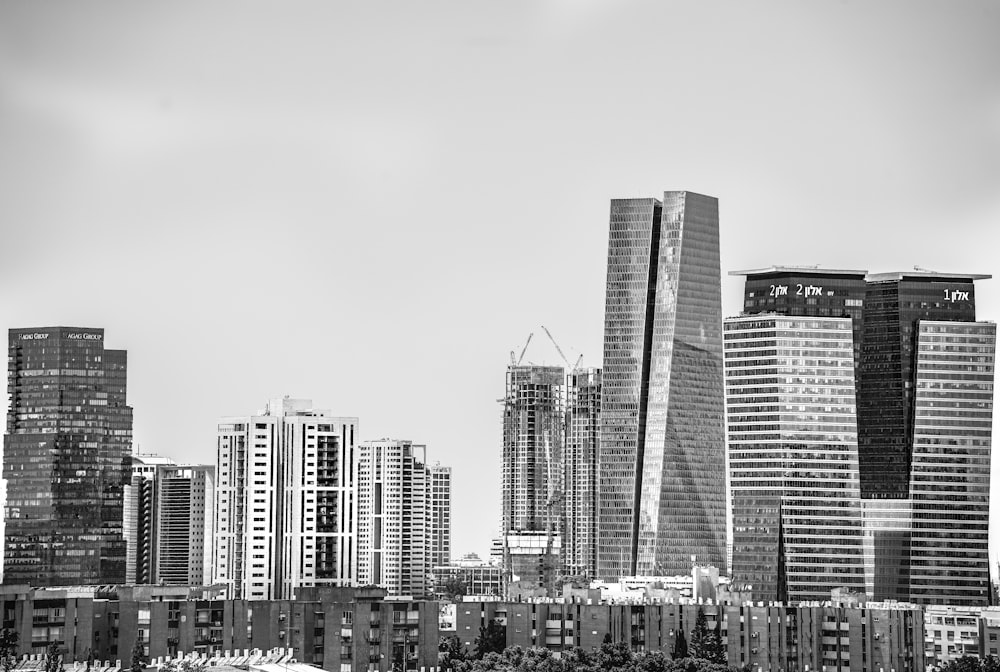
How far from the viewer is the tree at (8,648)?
4696 inches

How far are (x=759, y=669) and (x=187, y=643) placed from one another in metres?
Answer: 41.2

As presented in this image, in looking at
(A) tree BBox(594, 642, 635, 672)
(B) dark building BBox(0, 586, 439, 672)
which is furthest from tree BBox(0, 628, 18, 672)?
(A) tree BBox(594, 642, 635, 672)

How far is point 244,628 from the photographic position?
13775cm

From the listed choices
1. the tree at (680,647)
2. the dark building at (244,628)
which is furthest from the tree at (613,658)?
the dark building at (244,628)

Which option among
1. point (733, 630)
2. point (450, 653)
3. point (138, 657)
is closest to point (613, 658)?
point (450, 653)

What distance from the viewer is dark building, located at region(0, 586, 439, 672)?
130 meters

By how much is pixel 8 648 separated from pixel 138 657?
819cm

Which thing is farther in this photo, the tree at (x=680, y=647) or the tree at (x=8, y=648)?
the tree at (x=680, y=647)

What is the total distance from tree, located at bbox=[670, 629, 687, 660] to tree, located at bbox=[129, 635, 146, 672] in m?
35.2

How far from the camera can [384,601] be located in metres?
138

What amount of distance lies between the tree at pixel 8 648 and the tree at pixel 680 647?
43.2 meters

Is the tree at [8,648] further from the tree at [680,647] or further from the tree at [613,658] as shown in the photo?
the tree at [680,647]

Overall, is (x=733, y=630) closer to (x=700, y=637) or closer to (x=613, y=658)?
(x=700, y=637)

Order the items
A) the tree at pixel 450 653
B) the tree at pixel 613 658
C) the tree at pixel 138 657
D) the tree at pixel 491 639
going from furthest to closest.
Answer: the tree at pixel 491 639 → the tree at pixel 450 653 → the tree at pixel 613 658 → the tree at pixel 138 657
